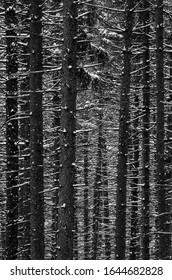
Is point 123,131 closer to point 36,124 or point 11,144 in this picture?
point 36,124

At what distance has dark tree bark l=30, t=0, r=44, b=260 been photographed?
11.1m

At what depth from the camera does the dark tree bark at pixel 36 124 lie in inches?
437

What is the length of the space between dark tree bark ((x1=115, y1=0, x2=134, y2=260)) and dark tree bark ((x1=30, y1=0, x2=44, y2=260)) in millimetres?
2448

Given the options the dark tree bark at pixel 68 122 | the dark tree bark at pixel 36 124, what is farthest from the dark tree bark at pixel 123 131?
the dark tree bark at pixel 68 122

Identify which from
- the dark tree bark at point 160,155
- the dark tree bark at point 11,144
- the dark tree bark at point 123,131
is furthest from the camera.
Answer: the dark tree bark at point 160,155

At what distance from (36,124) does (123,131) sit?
2657 mm

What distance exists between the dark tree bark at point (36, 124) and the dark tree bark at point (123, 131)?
2.45 m

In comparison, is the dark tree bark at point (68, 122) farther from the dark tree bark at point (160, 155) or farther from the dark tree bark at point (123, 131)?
the dark tree bark at point (160, 155)

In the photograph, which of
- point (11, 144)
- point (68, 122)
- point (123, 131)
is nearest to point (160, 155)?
point (123, 131)

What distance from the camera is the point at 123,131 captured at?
12.5m
